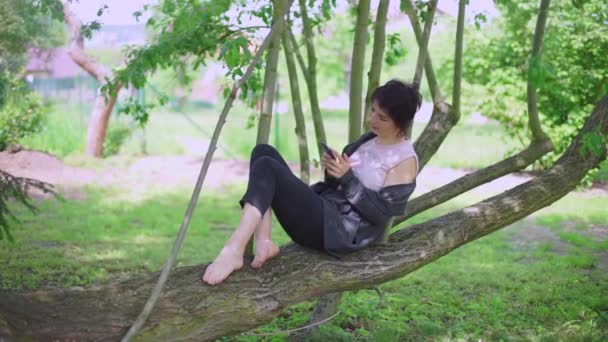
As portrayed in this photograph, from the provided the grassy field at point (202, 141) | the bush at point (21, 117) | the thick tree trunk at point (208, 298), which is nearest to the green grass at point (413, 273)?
the thick tree trunk at point (208, 298)

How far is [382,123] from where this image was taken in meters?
3.51

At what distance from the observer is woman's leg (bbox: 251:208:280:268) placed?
136 inches

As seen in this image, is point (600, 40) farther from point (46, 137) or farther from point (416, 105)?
point (46, 137)

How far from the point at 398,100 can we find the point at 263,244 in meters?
0.95

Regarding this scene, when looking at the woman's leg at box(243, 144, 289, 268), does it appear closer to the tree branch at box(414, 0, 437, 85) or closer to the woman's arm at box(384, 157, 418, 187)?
the woman's arm at box(384, 157, 418, 187)

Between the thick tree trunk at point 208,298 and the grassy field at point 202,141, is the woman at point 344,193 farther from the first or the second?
the grassy field at point 202,141

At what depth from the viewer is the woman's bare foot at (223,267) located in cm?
329

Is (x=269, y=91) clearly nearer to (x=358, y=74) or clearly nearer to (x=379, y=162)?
(x=379, y=162)

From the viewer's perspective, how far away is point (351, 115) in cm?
427

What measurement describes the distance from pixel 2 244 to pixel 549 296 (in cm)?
480

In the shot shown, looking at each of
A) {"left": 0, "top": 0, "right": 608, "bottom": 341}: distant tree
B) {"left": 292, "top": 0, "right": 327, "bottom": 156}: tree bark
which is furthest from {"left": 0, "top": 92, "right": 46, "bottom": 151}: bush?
{"left": 0, "top": 0, "right": 608, "bottom": 341}: distant tree

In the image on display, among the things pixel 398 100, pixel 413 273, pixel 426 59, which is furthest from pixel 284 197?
pixel 413 273

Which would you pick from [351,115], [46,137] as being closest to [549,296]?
[351,115]

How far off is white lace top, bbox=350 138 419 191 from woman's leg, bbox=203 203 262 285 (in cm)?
60
